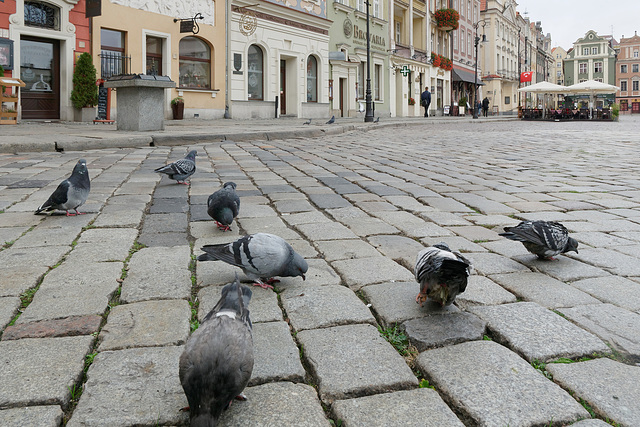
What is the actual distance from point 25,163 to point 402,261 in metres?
6.19

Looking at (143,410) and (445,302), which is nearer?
(143,410)

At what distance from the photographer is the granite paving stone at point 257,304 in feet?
8.18

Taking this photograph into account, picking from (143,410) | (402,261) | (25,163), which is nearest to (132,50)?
(25,163)

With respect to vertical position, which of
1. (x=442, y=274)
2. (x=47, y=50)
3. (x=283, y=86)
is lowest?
(x=442, y=274)

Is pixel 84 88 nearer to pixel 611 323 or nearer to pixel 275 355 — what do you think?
pixel 275 355

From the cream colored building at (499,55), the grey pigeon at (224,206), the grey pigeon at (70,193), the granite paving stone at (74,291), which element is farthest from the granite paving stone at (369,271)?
the cream colored building at (499,55)

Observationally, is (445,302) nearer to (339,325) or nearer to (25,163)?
(339,325)

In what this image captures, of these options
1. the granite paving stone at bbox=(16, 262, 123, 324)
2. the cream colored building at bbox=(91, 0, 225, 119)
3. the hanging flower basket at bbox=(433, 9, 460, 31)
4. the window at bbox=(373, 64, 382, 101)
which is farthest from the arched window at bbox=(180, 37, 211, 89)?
the hanging flower basket at bbox=(433, 9, 460, 31)

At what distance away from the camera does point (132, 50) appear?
58.0 feet

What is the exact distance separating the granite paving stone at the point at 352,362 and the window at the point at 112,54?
16522mm

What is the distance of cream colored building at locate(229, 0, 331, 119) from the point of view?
21.5 meters

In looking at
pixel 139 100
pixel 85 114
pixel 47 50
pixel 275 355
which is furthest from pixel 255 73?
pixel 275 355

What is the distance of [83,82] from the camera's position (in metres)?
16.1

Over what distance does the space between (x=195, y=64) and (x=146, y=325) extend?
63.1ft
